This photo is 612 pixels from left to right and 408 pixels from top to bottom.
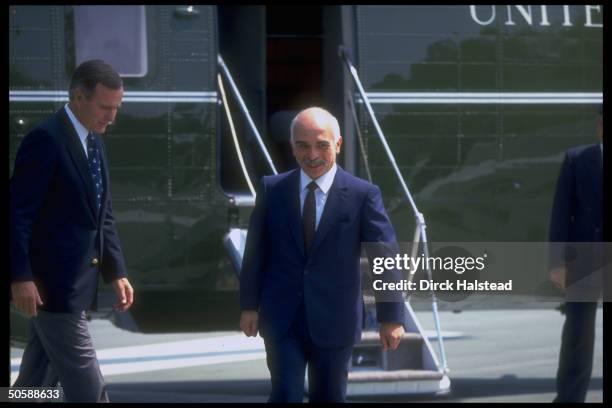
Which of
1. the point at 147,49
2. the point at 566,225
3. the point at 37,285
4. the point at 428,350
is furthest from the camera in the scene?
the point at 147,49

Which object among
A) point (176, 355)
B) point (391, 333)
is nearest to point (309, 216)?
point (391, 333)

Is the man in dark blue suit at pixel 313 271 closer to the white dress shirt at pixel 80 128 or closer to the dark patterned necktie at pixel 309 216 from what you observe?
the dark patterned necktie at pixel 309 216

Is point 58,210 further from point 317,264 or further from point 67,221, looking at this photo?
point 317,264

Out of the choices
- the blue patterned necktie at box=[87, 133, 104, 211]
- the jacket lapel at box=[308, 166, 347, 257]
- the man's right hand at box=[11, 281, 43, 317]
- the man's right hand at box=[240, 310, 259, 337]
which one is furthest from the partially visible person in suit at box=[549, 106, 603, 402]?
the man's right hand at box=[11, 281, 43, 317]

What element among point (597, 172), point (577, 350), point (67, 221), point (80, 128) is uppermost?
point (80, 128)

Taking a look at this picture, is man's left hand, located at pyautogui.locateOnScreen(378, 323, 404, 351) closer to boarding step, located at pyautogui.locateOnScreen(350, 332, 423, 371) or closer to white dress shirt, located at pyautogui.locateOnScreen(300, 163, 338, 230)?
white dress shirt, located at pyautogui.locateOnScreen(300, 163, 338, 230)

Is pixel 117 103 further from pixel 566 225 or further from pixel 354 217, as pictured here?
pixel 566 225

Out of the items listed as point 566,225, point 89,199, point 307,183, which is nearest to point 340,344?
point 307,183

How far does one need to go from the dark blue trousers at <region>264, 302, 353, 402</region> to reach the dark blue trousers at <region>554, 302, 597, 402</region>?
1.97 metres

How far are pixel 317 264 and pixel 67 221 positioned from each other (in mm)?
1125

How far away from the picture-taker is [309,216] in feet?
18.0

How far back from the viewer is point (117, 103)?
5598 millimetres

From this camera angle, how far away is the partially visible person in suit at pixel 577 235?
22.4ft
